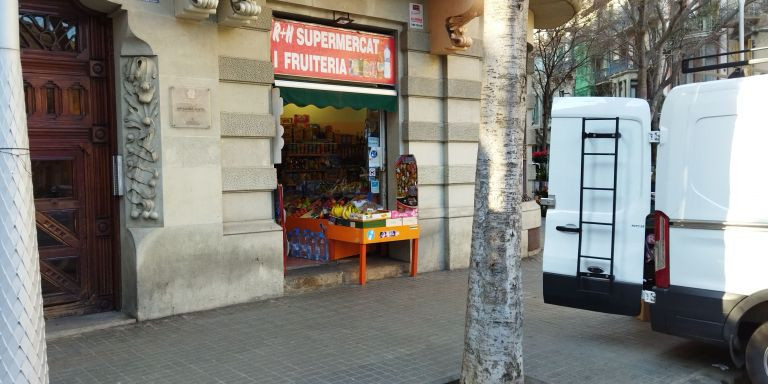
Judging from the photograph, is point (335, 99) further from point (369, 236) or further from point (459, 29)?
point (459, 29)

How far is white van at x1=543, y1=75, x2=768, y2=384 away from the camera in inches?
208

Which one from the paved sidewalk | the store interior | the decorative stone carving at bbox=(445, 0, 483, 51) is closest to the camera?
the paved sidewalk

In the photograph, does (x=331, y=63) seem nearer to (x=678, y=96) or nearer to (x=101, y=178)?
(x=101, y=178)

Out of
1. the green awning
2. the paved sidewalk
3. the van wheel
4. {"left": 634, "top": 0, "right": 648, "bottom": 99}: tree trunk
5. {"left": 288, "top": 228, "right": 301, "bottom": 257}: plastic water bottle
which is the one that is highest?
{"left": 634, "top": 0, "right": 648, "bottom": 99}: tree trunk

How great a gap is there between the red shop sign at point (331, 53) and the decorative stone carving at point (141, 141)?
1965mm

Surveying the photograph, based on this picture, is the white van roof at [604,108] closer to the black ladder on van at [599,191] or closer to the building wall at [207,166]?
the black ladder on van at [599,191]

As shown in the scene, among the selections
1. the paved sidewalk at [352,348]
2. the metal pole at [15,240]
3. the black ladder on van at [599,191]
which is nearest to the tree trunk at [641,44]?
the paved sidewalk at [352,348]

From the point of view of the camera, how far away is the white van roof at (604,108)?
19.6ft

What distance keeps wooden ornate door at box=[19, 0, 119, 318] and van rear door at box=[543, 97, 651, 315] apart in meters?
5.12

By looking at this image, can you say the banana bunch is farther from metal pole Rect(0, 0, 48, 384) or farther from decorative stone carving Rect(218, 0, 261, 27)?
metal pole Rect(0, 0, 48, 384)

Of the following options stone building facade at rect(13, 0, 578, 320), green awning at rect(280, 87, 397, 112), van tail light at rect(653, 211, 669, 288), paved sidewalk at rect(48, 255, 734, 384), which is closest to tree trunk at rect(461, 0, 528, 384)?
paved sidewalk at rect(48, 255, 734, 384)

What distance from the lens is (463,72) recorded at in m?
10.7

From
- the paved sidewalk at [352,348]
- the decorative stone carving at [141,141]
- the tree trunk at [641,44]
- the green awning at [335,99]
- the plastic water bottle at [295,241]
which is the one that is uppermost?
the tree trunk at [641,44]

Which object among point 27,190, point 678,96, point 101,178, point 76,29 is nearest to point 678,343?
point 678,96
